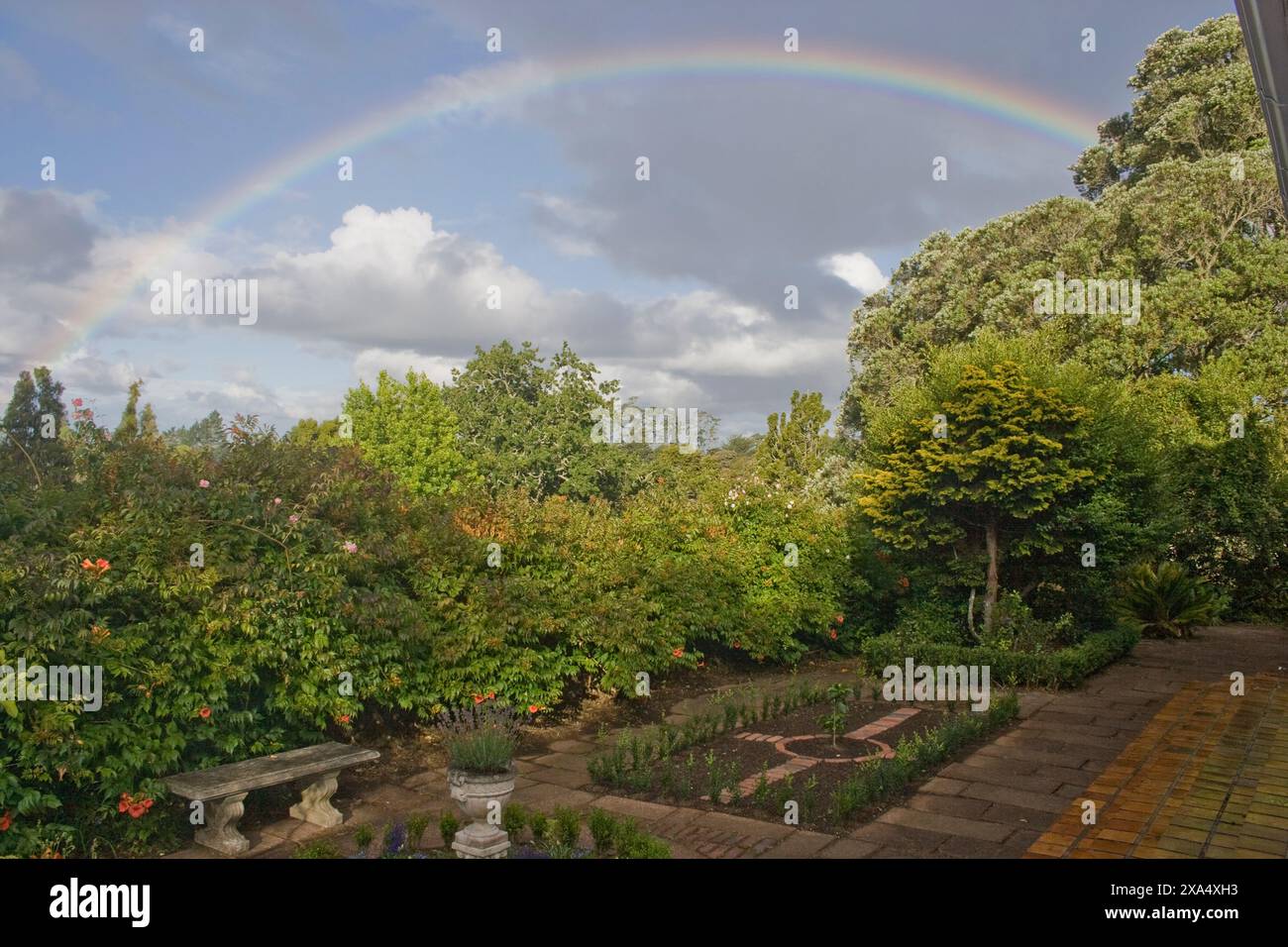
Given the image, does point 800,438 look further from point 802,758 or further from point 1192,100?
point 802,758

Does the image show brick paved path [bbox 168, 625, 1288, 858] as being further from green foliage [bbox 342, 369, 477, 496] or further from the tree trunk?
green foliage [bbox 342, 369, 477, 496]

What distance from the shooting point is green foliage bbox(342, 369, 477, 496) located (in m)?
32.4

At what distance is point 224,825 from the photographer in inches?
203

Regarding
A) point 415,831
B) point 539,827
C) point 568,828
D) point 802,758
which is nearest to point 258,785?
point 415,831

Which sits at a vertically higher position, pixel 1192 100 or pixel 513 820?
pixel 1192 100

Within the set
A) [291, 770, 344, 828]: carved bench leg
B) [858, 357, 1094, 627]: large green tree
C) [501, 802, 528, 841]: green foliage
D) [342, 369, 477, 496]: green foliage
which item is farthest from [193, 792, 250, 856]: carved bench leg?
[342, 369, 477, 496]: green foliage

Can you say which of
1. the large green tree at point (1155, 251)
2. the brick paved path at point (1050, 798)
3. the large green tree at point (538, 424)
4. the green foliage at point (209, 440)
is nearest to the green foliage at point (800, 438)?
the large green tree at point (538, 424)

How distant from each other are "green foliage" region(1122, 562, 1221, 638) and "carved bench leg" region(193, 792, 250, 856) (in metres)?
13.6

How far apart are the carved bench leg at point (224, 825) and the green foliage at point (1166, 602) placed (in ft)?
44.7

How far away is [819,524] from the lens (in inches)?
501

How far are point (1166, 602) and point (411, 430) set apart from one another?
25559 mm

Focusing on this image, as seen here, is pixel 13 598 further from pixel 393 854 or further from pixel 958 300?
pixel 958 300

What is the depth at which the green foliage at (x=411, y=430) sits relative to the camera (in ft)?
106

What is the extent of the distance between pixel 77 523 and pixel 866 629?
9995 mm
